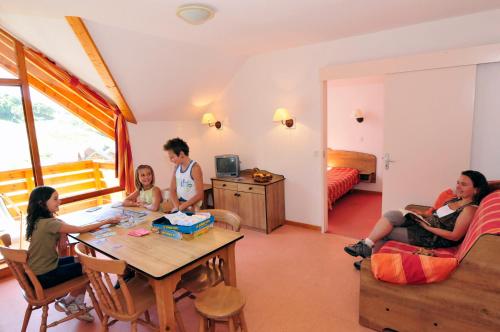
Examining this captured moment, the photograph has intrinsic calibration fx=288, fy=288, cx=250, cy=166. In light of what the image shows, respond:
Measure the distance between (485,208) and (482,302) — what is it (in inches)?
26.8

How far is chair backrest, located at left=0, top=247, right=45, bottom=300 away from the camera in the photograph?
6.06 feet

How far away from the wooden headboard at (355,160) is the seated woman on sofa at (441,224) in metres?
3.19

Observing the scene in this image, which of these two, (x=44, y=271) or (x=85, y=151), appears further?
(x=85, y=151)

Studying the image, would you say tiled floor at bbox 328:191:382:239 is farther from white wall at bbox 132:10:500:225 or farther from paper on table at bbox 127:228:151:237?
paper on table at bbox 127:228:151:237

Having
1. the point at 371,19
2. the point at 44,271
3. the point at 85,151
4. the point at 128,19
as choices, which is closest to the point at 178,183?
the point at 44,271

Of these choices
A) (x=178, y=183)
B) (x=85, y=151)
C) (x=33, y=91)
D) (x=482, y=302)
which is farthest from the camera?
(x=85, y=151)

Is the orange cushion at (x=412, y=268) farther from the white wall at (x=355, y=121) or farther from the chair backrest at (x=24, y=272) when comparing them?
the white wall at (x=355, y=121)

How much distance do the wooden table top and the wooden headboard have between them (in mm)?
4469

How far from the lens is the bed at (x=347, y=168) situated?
5171 mm

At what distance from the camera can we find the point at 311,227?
409 centimetres

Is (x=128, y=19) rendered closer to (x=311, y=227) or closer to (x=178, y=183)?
(x=178, y=183)

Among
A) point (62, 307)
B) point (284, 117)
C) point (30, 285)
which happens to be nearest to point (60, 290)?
point (30, 285)

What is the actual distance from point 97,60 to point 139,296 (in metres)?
2.39

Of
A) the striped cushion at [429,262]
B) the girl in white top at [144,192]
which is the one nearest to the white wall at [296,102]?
the girl in white top at [144,192]
